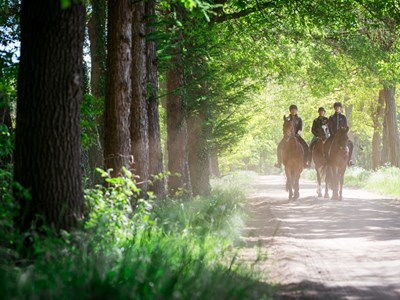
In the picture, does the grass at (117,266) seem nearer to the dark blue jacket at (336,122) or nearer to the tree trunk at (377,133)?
the dark blue jacket at (336,122)

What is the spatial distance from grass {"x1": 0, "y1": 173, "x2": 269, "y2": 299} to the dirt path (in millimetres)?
780

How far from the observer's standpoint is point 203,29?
16.2 m

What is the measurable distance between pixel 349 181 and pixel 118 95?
2402cm

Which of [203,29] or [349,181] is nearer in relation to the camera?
[203,29]

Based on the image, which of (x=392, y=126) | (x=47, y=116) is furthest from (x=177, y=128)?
(x=392, y=126)

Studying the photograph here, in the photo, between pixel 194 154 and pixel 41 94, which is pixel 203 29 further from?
pixel 41 94

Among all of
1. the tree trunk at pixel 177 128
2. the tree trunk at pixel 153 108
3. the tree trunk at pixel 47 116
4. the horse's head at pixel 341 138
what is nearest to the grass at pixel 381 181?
the horse's head at pixel 341 138

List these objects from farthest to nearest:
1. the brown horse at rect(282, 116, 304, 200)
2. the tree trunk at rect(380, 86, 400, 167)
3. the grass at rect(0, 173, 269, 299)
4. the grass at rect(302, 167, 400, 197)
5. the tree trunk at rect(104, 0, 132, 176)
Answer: the tree trunk at rect(380, 86, 400, 167)
the grass at rect(302, 167, 400, 197)
the brown horse at rect(282, 116, 304, 200)
the tree trunk at rect(104, 0, 132, 176)
the grass at rect(0, 173, 269, 299)

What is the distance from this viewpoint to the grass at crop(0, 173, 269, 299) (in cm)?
444

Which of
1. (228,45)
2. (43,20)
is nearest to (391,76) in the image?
(228,45)

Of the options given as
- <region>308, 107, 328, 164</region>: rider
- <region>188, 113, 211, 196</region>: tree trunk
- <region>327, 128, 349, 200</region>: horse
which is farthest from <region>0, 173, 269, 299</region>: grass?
<region>308, 107, 328, 164</region>: rider

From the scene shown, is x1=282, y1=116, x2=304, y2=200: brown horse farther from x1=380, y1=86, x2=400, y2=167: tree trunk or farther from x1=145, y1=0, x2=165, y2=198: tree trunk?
x1=380, y1=86, x2=400, y2=167: tree trunk

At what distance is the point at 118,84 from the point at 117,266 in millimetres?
5742

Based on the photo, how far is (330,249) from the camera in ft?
31.7
